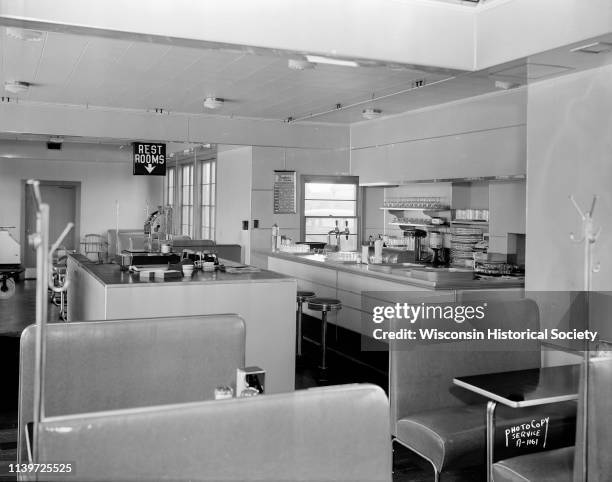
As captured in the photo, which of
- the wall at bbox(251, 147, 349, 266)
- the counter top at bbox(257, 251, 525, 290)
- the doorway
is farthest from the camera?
the doorway

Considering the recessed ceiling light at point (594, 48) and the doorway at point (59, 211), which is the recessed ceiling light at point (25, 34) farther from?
the doorway at point (59, 211)

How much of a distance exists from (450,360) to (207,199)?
7359 mm

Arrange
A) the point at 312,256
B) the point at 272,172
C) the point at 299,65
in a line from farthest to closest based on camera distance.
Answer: the point at 272,172 → the point at 312,256 → the point at 299,65

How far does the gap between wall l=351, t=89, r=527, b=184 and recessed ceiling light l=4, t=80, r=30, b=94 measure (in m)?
3.66

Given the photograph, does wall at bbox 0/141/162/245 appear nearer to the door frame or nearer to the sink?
the door frame

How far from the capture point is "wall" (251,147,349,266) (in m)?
7.91

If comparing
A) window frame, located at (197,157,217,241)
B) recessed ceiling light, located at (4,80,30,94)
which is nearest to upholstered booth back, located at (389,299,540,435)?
recessed ceiling light, located at (4,80,30,94)

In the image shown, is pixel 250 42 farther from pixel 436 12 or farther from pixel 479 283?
pixel 479 283

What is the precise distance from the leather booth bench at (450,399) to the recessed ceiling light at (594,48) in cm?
140

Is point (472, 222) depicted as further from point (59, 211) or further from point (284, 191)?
point (59, 211)

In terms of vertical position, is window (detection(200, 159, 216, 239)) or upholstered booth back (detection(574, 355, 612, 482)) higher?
window (detection(200, 159, 216, 239))

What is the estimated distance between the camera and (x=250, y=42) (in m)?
3.47

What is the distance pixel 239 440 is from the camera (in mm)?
1620

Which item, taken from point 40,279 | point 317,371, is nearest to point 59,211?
point 317,371
